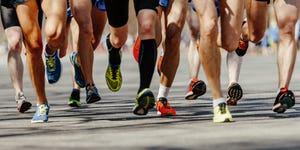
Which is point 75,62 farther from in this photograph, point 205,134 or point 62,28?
point 205,134

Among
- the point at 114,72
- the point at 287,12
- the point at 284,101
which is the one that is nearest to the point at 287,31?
the point at 287,12

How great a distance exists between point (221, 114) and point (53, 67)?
3.53 meters

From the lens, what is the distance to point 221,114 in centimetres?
889

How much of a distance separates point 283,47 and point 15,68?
3.09m

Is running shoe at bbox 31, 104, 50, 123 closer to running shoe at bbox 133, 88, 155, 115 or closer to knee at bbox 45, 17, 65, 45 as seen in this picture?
knee at bbox 45, 17, 65, 45

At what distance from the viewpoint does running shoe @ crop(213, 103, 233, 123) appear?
8.87 meters

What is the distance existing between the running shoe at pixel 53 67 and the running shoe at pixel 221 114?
335 cm

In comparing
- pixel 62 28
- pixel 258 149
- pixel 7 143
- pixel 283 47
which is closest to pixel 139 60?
pixel 62 28

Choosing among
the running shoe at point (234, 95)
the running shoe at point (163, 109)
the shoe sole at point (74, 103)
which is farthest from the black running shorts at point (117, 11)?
the shoe sole at point (74, 103)

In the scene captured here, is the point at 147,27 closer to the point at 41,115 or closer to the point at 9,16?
the point at 41,115

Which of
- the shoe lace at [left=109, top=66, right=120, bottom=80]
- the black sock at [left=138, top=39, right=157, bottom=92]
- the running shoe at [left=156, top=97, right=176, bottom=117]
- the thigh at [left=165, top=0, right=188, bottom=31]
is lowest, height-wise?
the running shoe at [left=156, top=97, right=176, bottom=117]

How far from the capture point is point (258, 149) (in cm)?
660

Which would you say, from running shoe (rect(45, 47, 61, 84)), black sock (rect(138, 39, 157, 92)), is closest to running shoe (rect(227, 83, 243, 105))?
running shoe (rect(45, 47, 61, 84))

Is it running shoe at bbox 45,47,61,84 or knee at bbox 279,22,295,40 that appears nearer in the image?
knee at bbox 279,22,295,40
